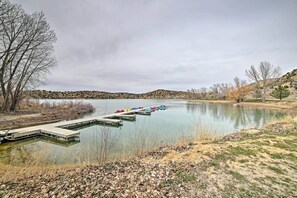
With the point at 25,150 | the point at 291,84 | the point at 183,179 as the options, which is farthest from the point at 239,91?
the point at 25,150

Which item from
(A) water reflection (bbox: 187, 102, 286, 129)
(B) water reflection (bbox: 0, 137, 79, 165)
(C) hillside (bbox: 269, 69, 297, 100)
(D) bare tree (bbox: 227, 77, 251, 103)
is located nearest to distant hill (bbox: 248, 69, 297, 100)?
(C) hillside (bbox: 269, 69, 297, 100)

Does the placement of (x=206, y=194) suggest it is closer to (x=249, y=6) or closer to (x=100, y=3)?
(x=100, y=3)

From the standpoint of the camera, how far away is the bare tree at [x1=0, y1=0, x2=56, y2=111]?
545 inches

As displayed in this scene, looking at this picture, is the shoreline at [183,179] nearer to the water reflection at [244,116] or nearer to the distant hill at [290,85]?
the water reflection at [244,116]

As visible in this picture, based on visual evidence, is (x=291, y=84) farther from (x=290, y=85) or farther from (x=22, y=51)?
(x=22, y=51)

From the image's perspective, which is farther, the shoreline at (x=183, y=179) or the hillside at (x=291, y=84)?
the hillside at (x=291, y=84)

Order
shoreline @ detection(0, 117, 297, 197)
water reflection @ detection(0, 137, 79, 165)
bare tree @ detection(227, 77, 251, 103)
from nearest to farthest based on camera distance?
shoreline @ detection(0, 117, 297, 197) → water reflection @ detection(0, 137, 79, 165) → bare tree @ detection(227, 77, 251, 103)

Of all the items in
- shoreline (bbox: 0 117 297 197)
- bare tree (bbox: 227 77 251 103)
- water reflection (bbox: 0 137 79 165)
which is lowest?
water reflection (bbox: 0 137 79 165)

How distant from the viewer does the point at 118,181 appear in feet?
9.88

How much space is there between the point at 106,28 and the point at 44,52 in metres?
9.79

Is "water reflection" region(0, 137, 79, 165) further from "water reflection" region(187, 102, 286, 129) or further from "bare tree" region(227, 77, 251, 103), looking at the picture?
"bare tree" region(227, 77, 251, 103)

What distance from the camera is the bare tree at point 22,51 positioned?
1385 cm

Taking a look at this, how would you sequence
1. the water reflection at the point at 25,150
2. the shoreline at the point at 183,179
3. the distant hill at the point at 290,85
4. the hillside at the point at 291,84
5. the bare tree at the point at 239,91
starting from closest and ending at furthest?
the shoreline at the point at 183,179
the water reflection at the point at 25,150
the hillside at the point at 291,84
the distant hill at the point at 290,85
the bare tree at the point at 239,91

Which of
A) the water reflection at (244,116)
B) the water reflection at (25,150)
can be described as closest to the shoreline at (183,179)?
the water reflection at (25,150)
